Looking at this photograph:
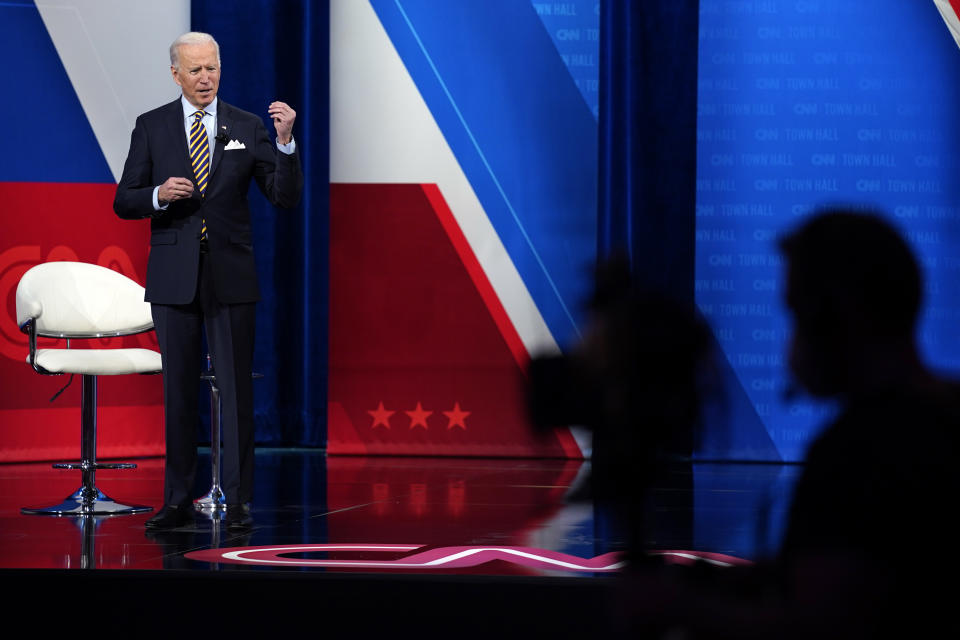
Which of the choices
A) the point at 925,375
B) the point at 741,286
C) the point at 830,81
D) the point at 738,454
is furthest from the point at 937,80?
the point at 925,375

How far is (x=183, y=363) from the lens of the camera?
3.98 metres

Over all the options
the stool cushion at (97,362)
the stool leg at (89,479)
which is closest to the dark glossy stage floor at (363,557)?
the stool leg at (89,479)

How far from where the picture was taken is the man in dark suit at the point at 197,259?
12.9 feet

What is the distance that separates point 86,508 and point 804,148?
3.94 meters

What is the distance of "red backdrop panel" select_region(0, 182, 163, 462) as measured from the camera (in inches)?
241

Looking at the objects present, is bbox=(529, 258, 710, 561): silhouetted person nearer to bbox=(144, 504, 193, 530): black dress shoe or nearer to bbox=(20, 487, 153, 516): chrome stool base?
bbox=(144, 504, 193, 530): black dress shoe

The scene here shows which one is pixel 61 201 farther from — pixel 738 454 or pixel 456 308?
pixel 738 454

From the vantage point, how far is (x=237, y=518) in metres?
3.97

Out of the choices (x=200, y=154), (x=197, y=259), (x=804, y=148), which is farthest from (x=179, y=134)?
(x=804, y=148)

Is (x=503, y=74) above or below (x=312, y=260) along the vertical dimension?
above

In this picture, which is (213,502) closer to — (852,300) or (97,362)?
(97,362)

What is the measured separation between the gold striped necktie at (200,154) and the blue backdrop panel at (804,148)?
3.15 meters

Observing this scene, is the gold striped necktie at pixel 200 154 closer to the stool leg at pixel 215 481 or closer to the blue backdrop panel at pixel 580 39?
the stool leg at pixel 215 481

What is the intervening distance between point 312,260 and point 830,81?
289 centimetres
